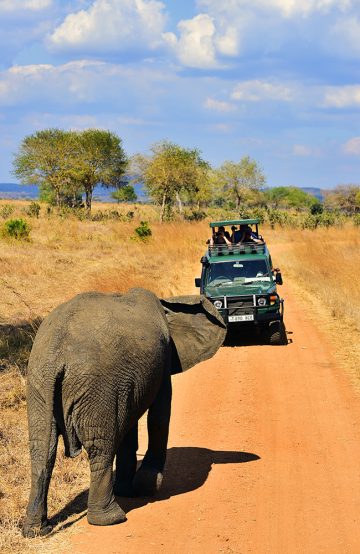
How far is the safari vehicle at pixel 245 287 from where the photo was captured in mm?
13852

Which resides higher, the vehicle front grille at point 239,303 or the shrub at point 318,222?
the vehicle front grille at point 239,303

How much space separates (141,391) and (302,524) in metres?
1.82

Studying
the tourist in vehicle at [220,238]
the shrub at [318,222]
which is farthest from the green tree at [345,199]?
the tourist in vehicle at [220,238]

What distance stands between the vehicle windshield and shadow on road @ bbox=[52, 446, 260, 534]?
277 inches

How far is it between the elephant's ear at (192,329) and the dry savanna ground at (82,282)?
1598mm

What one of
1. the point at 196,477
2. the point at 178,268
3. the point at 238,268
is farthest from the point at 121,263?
the point at 196,477

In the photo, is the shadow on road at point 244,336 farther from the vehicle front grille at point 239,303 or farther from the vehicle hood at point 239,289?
the vehicle hood at point 239,289

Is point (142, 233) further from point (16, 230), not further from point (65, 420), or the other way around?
point (65, 420)

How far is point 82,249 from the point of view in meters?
29.5

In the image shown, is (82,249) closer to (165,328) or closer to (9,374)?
(9,374)

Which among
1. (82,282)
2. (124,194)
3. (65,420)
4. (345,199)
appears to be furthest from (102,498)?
(345,199)

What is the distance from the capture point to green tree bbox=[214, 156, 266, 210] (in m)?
77.6

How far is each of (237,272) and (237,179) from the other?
63.9 m

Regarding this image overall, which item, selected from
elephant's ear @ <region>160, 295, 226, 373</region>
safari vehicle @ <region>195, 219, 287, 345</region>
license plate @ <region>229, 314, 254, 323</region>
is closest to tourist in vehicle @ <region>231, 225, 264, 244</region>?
safari vehicle @ <region>195, 219, 287, 345</region>
